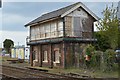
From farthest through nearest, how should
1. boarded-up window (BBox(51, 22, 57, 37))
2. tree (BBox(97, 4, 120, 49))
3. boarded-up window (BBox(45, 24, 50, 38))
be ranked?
boarded-up window (BBox(45, 24, 50, 38)), boarded-up window (BBox(51, 22, 57, 37)), tree (BBox(97, 4, 120, 49))

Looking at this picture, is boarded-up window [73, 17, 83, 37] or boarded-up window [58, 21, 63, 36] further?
boarded-up window [73, 17, 83, 37]

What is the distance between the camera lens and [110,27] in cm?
2827

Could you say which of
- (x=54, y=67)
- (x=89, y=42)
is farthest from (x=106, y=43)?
(x=54, y=67)

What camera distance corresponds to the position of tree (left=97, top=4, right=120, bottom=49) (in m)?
27.8

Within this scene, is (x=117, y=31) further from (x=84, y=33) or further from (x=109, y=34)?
(x=84, y=33)

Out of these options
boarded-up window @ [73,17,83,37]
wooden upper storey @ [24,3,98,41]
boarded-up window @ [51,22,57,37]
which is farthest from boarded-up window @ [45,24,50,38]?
boarded-up window @ [73,17,83,37]

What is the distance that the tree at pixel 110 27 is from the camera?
91.0 ft

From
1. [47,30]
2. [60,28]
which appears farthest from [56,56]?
[47,30]

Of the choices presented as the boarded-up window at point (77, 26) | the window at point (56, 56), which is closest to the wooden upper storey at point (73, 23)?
the boarded-up window at point (77, 26)

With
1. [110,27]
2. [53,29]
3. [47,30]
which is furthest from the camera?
[47,30]

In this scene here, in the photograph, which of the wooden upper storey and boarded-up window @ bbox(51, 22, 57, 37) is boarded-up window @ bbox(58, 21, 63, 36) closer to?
the wooden upper storey

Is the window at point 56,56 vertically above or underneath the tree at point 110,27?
underneath

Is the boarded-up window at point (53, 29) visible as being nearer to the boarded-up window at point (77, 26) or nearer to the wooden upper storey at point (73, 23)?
the wooden upper storey at point (73, 23)

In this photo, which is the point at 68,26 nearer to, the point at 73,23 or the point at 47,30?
the point at 73,23
